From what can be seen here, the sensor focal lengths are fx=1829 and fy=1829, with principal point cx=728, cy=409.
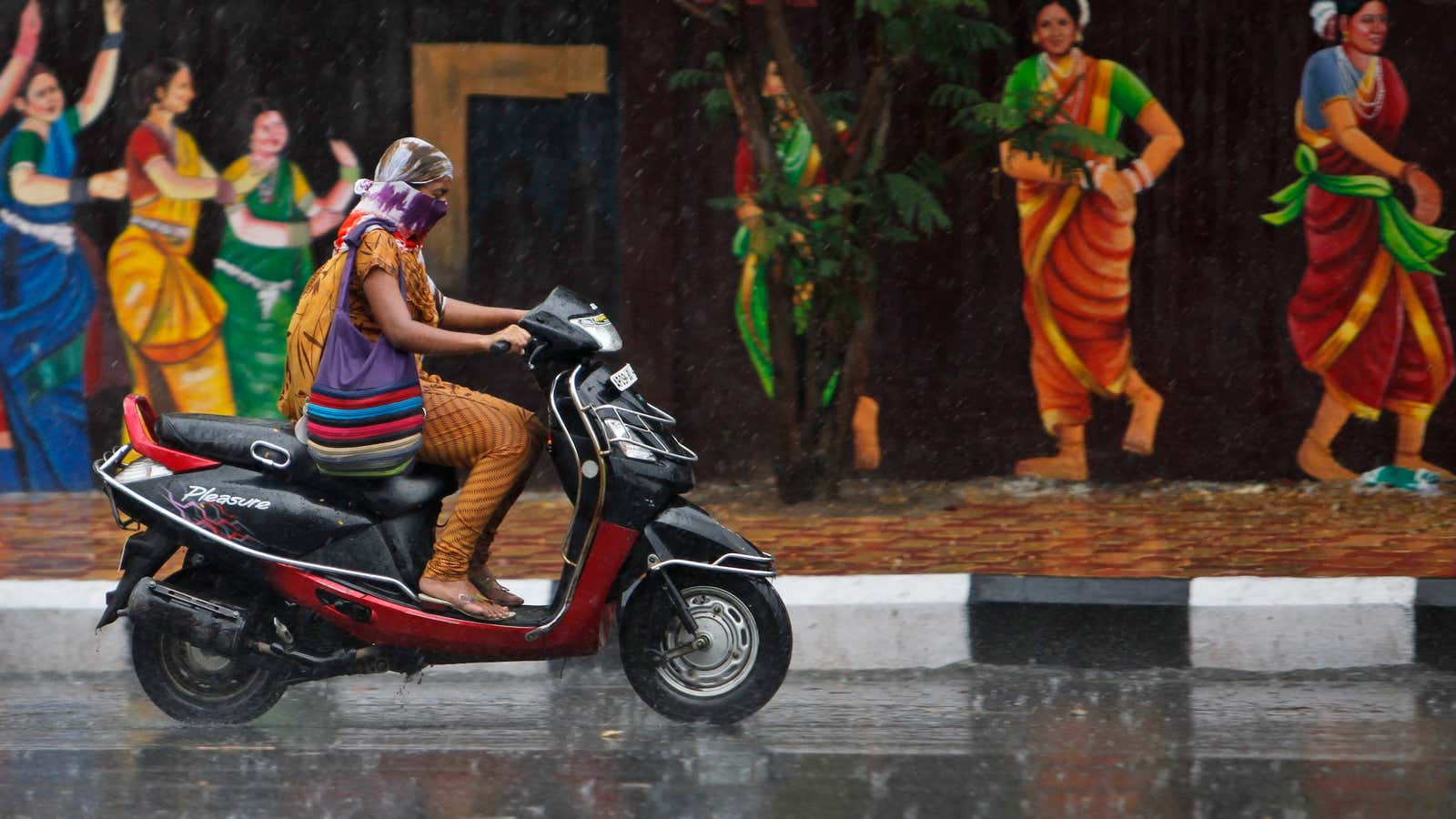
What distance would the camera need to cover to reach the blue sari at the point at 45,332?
9.38m

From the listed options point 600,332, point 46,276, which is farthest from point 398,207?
point 46,276

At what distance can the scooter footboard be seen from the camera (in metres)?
5.07

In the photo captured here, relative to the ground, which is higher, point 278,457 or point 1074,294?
point 1074,294

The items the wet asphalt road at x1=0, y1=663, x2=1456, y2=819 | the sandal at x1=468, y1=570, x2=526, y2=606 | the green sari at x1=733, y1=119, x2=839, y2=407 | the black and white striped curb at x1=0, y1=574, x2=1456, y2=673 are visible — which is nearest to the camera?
the wet asphalt road at x1=0, y1=663, x2=1456, y2=819

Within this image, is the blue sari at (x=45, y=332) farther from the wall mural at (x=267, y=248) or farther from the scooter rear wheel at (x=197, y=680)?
the scooter rear wheel at (x=197, y=680)

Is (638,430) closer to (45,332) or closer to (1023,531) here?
(1023,531)

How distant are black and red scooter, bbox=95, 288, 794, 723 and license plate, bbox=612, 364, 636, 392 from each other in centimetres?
1

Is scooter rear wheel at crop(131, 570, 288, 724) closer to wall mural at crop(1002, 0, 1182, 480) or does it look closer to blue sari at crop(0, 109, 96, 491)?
blue sari at crop(0, 109, 96, 491)

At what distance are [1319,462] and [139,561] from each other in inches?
248

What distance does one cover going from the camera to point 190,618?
509cm

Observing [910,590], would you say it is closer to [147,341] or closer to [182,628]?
[182,628]

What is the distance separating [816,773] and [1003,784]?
480 mm

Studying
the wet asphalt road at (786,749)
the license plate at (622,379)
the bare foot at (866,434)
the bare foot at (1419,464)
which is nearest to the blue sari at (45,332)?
the wet asphalt road at (786,749)

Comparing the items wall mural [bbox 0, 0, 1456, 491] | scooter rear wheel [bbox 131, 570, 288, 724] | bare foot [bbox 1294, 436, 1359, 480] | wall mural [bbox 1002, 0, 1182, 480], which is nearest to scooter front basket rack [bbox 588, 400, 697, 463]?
scooter rear wheel [bbox 131, 570, 288, 724]
